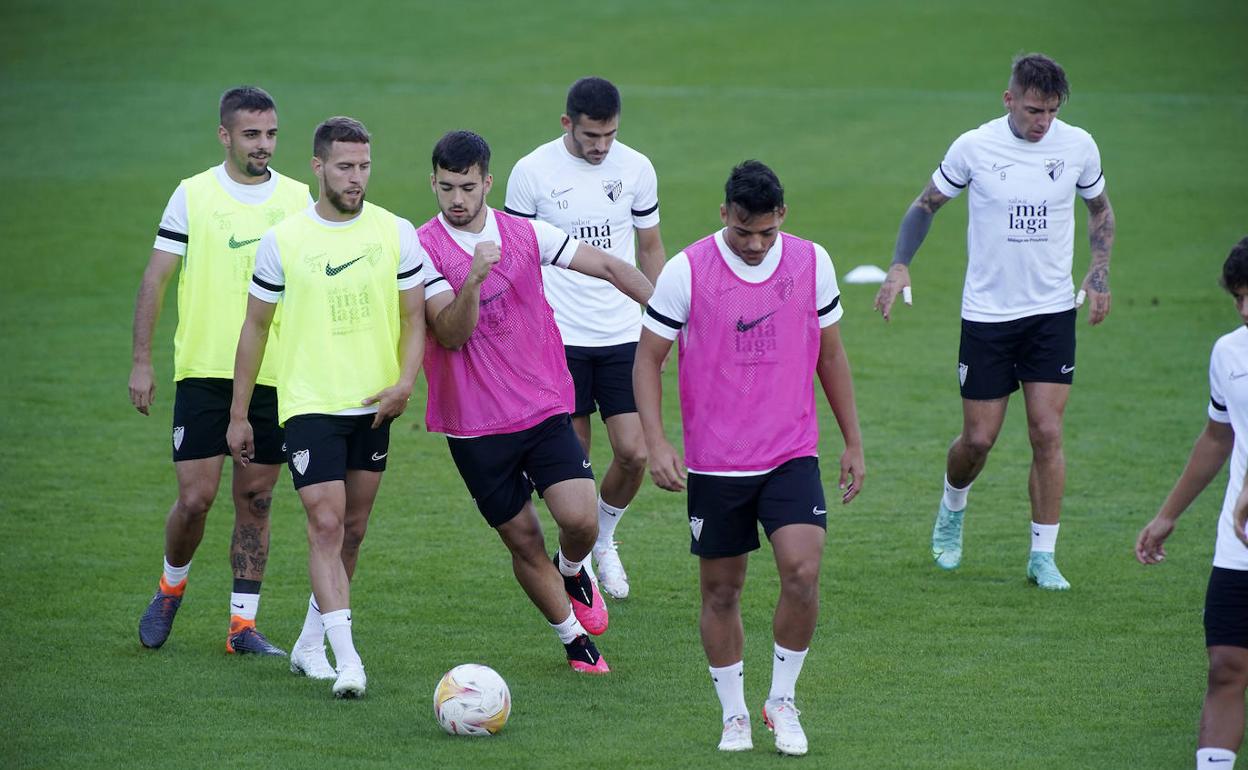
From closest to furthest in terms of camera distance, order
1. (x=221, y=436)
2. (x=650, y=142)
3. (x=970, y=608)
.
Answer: (x=221, y=436), (x=970, y=608), (x=650, y=142)

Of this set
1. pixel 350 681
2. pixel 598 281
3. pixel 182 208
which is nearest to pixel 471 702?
pixel 350 681

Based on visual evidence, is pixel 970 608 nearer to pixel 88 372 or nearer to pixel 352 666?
pixel 352 666

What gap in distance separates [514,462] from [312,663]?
131 cm

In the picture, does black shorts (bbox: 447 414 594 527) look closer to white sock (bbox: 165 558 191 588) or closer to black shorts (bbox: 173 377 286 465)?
black shorts (bbox: 173 377 286 465)

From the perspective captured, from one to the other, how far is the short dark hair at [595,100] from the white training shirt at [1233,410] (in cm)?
385

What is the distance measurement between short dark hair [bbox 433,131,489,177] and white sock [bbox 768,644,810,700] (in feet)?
8.03

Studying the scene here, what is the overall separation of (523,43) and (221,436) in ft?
104

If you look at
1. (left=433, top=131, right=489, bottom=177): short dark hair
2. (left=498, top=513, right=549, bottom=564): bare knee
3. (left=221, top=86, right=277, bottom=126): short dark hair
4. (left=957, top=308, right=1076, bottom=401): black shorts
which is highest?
(left=221, top=86, right=277, bottom=126): short dark hair

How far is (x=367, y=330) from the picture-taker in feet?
22.6

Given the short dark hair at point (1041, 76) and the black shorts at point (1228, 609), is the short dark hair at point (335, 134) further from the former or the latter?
the black shorts at point (1228, 609)

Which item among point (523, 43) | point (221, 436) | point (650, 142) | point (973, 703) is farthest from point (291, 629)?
point (523, 43)

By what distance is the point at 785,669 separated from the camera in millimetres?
6184

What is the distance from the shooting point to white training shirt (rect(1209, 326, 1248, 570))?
5277 millimetres

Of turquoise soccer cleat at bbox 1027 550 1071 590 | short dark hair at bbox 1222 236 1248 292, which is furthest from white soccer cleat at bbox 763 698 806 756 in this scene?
turquoise soccer cleat at bbox 1027 550 1071 590
